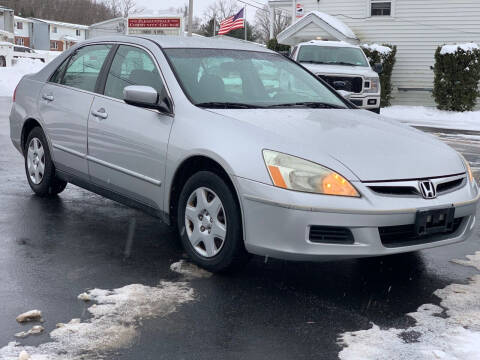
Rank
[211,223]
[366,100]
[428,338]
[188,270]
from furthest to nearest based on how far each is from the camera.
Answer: [366,100] < [188,270] < [211,223] < [428,338]

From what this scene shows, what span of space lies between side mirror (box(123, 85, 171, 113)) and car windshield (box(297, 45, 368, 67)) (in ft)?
38.1

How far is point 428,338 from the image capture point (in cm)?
340

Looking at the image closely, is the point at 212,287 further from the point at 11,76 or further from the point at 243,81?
the point at 11,76

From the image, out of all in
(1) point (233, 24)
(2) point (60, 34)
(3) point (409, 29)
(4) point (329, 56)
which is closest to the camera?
(4) point (329, 56)

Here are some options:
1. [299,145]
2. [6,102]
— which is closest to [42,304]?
[299,145]

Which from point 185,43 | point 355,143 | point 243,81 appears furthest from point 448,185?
point 185,43

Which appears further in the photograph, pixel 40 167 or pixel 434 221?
pixel 40 167

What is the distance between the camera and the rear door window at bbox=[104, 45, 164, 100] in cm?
504

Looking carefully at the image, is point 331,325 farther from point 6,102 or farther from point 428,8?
point 428,8

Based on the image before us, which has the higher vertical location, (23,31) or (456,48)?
(23,31)

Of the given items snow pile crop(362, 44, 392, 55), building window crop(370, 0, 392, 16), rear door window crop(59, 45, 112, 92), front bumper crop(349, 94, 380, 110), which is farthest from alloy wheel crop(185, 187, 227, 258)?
building window crop(370, 0, 392, 16)

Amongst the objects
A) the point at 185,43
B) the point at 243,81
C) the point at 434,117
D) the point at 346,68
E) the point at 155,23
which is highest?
the point at 155,23

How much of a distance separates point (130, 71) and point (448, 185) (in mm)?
2565

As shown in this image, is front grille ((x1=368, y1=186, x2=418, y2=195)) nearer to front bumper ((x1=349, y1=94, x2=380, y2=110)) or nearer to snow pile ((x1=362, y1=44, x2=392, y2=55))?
front bumper ((x1=349, y1=94, x2=380, y2=110))
